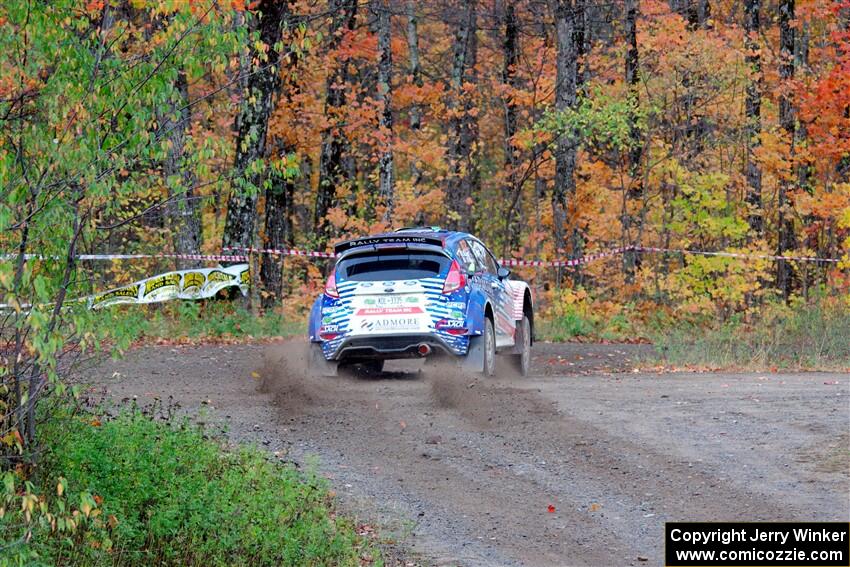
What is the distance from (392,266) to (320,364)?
1.60 m

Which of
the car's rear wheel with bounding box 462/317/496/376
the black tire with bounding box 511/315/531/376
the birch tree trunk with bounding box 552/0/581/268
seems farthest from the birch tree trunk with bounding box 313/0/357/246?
the car's rear wheel with bounding box 462/317/496/376

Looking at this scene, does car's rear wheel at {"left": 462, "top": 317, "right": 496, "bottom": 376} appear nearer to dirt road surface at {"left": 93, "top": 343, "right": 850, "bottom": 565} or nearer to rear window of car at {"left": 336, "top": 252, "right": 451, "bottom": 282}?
dirt road surface at {"left": 93, "top": 343, "right": 850, "bottom": 565}

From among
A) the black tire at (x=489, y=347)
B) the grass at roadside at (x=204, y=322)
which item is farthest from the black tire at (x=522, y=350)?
the grass at roadside at (x=204, y=322)

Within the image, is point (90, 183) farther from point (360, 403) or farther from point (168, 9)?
point (360, 403)

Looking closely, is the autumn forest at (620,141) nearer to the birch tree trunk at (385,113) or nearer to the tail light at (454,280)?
the birch tree trunk at (385,113)

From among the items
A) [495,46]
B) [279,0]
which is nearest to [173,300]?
[279,0]

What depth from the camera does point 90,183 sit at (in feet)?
25.3

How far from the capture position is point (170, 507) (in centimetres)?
893

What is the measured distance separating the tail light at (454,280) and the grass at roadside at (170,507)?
5246 mm

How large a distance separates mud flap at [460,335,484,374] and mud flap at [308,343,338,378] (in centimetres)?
170

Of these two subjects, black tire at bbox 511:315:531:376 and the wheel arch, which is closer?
black tire at bbox 511:315:531:376

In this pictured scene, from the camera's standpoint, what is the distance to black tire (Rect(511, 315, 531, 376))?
18.1m

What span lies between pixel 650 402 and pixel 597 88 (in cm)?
1595

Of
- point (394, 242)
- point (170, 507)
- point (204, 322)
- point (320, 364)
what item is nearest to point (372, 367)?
point (320, 364)
